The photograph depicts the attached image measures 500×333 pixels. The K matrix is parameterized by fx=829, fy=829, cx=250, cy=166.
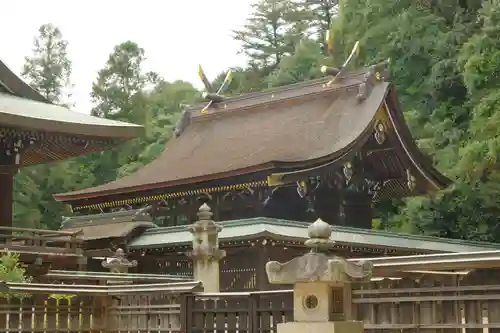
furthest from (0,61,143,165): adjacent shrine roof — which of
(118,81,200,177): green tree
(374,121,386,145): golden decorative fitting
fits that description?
(118,81,200,177): green tree

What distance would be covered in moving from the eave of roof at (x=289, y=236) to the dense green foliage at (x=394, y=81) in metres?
2.90

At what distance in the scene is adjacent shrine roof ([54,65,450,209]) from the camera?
20891mm

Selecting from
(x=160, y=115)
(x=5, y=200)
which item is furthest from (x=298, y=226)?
(x=160, y=115)

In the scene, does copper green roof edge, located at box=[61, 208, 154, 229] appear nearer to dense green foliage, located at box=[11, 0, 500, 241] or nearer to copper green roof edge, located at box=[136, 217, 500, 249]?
copper green roof edge, located at box=[136, 217, 500, 249]

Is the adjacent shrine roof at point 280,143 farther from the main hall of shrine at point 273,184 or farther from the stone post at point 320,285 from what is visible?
the stone post at point 320,285

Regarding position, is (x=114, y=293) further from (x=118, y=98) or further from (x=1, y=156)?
(x=118, y=98)

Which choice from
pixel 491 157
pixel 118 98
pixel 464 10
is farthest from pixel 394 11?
pixel 118 98

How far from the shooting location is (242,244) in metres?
18.7

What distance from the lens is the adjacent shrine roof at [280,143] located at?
20.9 metres

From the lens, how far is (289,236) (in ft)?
60.6

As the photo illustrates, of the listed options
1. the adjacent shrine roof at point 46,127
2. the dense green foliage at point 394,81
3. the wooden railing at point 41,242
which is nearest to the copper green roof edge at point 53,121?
the adjacent shrine roof at point 46,127

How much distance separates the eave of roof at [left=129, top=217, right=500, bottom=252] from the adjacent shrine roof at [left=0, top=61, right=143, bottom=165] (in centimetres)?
422

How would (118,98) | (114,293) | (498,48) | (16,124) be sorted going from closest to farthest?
(114,293) → (16,124) → (498,48) → (118,98)

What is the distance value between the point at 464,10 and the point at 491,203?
10.6m
